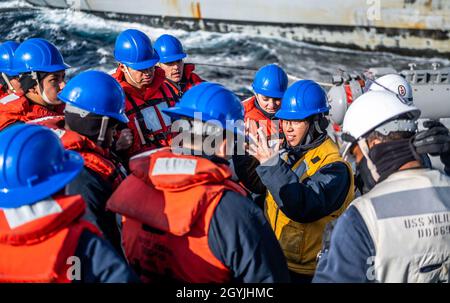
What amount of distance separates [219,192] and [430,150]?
1022 millimetres

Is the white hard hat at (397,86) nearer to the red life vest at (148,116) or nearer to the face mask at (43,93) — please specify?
the red life vest at (148,116)

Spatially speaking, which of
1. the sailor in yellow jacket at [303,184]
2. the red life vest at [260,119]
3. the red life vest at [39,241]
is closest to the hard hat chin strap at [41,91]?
the red life vest at [260,119]

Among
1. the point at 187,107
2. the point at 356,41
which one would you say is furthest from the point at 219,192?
the point at 356,41

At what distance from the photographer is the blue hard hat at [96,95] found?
3.47 meters

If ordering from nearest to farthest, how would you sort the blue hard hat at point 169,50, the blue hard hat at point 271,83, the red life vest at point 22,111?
the red life vest at point 22,111
the blue hard hat at point 271,83
the blue hard hat at point 169,50

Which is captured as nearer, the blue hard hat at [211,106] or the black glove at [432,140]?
the black glove at [432,140]


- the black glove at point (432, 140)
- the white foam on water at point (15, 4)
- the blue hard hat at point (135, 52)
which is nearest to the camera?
the black glove at point (432, 140)

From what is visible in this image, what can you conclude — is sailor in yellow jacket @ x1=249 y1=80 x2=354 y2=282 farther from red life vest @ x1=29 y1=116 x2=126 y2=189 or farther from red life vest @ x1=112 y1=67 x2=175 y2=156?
red life vest @ x1=112 y1=67 x2=175 y2=156

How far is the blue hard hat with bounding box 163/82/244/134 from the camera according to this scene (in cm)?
280

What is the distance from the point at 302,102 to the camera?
13.7ft

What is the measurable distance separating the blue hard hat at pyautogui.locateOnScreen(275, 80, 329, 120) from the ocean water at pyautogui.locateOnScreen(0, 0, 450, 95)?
48.6 feet

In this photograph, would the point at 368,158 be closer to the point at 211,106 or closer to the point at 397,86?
the point at 211,106

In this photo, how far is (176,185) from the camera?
7.90 ft

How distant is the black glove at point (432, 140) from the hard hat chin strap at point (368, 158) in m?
0.21
